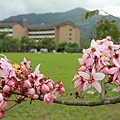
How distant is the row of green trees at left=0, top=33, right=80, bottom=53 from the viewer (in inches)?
1915

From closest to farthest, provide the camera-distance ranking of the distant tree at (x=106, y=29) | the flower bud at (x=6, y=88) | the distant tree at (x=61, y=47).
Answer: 1. the flower bud at (x=6, y=88)
2. the distant tree at (x=106, y=29)
3. the distant tree at (x=61, y=47)

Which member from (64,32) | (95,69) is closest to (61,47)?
(64,32)

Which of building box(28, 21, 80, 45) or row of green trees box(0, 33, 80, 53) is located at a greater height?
building box(28, 21, 80, 45)

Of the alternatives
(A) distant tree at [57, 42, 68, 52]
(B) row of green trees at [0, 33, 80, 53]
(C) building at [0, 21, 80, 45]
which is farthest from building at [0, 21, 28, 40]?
(A) distant tree at [57, 42, 68, 52]

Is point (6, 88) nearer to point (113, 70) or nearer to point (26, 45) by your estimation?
point (113, 70)

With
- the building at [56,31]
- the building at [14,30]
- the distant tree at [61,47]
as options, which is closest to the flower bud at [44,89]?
the distant tree at [61,47]

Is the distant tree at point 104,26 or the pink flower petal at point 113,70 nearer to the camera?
the pink flower petal at point 113,70

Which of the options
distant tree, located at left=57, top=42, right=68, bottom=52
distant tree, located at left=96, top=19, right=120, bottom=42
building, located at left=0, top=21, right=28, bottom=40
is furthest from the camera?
building, located at left=0, top=21, right=28, bottom=40

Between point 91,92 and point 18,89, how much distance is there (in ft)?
16.7

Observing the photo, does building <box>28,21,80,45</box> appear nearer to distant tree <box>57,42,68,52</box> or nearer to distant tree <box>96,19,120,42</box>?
distant tree <box>57,42,68,52</box>

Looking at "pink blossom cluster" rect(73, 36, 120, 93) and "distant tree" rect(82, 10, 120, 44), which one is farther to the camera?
"distant tree" rect(82, 10, 120, 44)

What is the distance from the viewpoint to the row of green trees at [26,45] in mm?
48641

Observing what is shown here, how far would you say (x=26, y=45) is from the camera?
176ft

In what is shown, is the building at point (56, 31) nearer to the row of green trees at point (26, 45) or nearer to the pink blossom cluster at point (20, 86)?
the row of green trees at point (26, 45)
